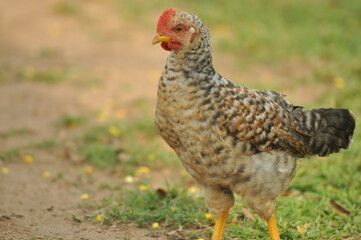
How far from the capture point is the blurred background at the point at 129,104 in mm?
4488

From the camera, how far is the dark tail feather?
161 inches

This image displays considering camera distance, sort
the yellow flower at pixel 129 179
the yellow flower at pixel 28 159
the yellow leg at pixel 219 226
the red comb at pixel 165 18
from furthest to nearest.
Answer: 1. the yellow flower at pixel 28 159
2. the yellow flower at pixel 129 179
3. the yellow leg at pixel 219 226
4. the red comb at pixel 165 18

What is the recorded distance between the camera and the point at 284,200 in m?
4.79

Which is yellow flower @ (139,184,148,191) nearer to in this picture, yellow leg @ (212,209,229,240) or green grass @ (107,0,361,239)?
green grass @ (107,0,361,239)

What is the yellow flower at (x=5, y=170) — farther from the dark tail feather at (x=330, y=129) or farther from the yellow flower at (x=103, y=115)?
the dark tail feather at (x=330, y=129)

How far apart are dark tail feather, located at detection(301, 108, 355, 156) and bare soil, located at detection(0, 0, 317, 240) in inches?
55.7

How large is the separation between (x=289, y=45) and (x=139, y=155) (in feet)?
14.5

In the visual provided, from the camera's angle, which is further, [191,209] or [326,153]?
[191,209]

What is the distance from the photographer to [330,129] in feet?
13.4

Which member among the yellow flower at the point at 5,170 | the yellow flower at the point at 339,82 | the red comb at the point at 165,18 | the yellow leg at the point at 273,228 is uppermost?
the yellow flower at the point at 339,82

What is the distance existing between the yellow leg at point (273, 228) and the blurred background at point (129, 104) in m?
0.27

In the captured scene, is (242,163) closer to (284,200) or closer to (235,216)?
(235,216)

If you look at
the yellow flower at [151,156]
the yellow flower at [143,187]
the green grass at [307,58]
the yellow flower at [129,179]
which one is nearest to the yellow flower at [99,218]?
the green grass at [307,58]

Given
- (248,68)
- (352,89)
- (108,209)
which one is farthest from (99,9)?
(108,209)
